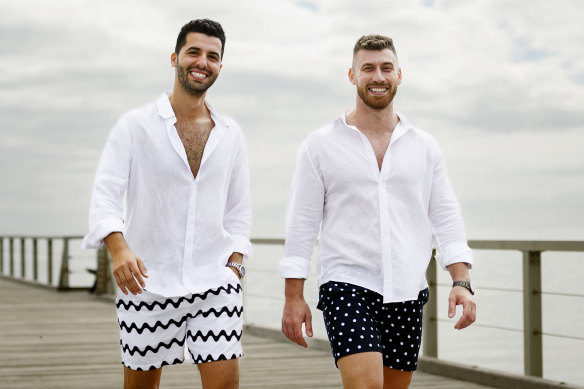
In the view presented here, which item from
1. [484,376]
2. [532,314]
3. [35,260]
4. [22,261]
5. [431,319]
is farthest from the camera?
[22,261]

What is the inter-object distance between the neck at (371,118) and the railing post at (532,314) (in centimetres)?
265

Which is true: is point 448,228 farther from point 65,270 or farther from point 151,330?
point 65,270

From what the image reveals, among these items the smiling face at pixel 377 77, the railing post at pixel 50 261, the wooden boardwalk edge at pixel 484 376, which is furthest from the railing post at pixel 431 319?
the railing post at pixel 50 261

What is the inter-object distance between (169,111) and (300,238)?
69 centimetres

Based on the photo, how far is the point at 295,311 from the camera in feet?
10.1

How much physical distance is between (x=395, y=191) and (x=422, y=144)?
0.24 metres

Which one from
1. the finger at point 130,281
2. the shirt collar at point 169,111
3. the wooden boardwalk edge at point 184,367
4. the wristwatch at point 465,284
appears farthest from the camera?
the wooden boardwalk edge at point 184,367

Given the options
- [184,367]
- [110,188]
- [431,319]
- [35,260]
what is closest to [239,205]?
[110,188]

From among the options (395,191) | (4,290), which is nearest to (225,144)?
(395,191)

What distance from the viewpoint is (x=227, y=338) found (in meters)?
3.34

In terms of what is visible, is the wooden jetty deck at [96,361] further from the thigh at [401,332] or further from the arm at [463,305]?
the arm at [463,305]

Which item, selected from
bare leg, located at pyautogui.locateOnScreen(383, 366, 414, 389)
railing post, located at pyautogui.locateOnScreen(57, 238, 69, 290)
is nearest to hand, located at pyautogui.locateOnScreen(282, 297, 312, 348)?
bare leg, located at pyautogui.locateOnScreen(383, 366, 414, 389)

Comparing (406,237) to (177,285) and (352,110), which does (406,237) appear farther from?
(177,285)

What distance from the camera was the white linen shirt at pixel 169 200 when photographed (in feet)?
10.9
